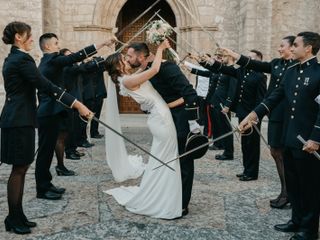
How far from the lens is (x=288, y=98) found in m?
3.81

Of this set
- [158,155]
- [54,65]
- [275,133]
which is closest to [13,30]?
[54,65]

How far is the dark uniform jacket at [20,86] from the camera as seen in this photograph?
12.3 ft

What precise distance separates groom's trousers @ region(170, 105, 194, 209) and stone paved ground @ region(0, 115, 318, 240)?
27cm

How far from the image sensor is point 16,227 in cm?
382

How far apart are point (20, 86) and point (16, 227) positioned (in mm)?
1339

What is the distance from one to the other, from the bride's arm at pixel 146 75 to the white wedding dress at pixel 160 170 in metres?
0.12

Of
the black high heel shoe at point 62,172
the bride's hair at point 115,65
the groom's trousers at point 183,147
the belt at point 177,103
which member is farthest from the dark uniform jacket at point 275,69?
the black high heel shoe at point 62,172

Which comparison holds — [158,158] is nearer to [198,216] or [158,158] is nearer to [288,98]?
[198,216]

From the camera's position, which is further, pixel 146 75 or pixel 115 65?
pixel 115 65

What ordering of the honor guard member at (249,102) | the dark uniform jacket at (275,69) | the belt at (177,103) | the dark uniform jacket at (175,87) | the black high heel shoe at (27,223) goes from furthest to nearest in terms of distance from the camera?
the honor guard member at (249,102) < the dark uniform jacket at (275,69) < the belt at (177,103) < the dark uniform jacket at (175,87) < the black high heel shoe at (27,223)

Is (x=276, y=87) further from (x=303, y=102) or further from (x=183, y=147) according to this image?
(x=183, y=147)

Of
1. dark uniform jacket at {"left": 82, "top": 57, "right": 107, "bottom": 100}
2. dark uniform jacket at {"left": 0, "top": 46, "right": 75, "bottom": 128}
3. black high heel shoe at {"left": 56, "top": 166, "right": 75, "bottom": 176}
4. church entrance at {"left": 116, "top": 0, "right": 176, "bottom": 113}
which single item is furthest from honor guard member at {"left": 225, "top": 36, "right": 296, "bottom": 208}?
church entrance at {"left": 116, "top": 0, "right": 176, "bottom": 113}

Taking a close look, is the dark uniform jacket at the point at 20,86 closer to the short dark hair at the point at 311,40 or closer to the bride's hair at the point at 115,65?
the bride's hair at the point at 115,65

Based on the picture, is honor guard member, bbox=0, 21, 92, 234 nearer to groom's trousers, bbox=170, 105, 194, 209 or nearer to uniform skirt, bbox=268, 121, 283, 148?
groom's trousers, bbox=170, 105, 194, 209
